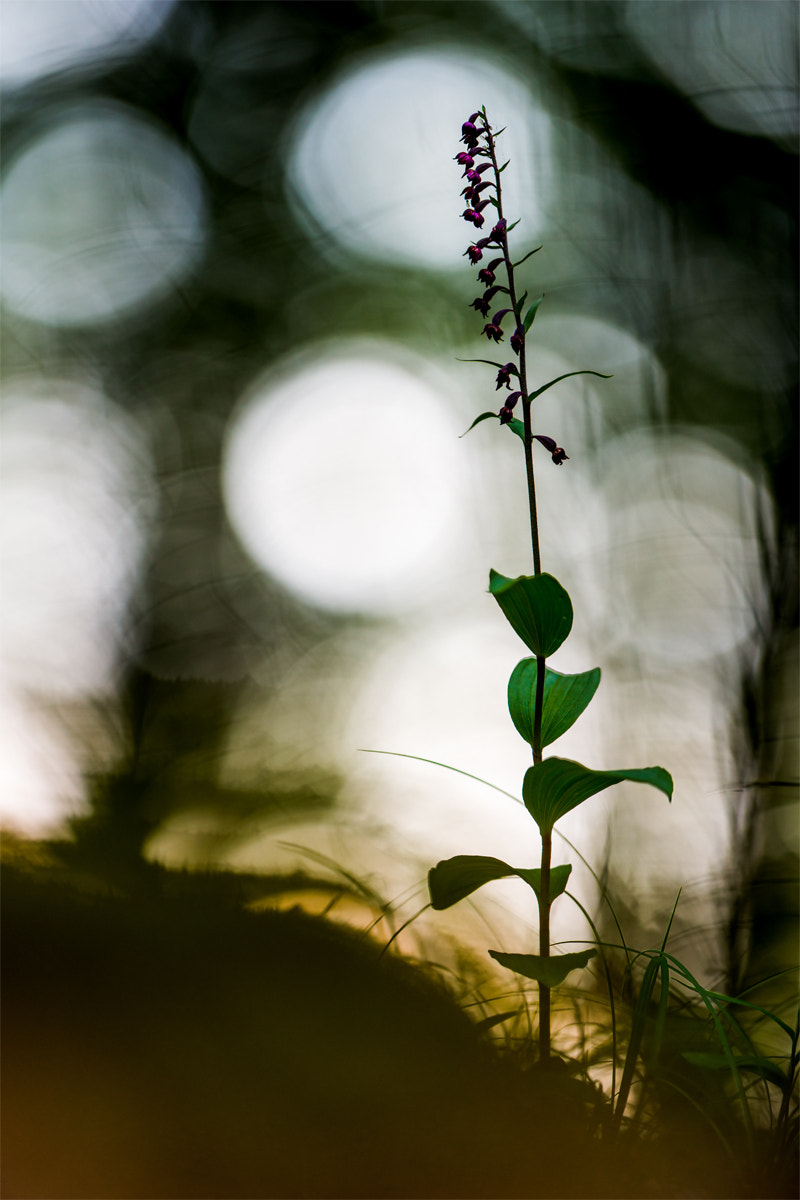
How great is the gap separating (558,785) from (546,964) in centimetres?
18

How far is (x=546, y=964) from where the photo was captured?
665mm

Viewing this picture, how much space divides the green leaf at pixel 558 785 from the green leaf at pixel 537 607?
0.12 meters

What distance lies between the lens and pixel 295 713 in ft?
7.10

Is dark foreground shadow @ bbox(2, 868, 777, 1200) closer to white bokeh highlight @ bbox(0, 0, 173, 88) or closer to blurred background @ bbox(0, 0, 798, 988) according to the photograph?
blurred background @ bbox(0, 0, 798, 988)

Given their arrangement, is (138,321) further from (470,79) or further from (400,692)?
(400,692)

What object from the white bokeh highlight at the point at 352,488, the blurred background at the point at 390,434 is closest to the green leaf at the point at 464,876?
the blurred background at the point at 390,434

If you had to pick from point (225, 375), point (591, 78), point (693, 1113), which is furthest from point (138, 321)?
point (693, 1113)

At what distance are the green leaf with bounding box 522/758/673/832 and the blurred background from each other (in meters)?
1.00

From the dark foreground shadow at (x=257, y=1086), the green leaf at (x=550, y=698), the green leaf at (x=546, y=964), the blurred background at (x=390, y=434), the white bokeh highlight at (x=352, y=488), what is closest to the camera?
the dark foreground shadow at (x=257, y=1086)

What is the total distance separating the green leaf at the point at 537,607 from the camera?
67 centimetres

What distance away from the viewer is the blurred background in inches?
71.8

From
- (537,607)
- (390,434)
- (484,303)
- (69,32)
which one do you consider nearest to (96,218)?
(69,32)

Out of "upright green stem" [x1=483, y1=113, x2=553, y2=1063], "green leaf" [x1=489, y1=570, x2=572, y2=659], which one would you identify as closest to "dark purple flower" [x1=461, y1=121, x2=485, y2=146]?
"upright green stem" [x1=483, y1=113, x2=553, y2=1063]

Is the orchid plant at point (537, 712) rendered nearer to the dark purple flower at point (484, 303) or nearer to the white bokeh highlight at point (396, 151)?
the dark purple flower at point (484, 303)
